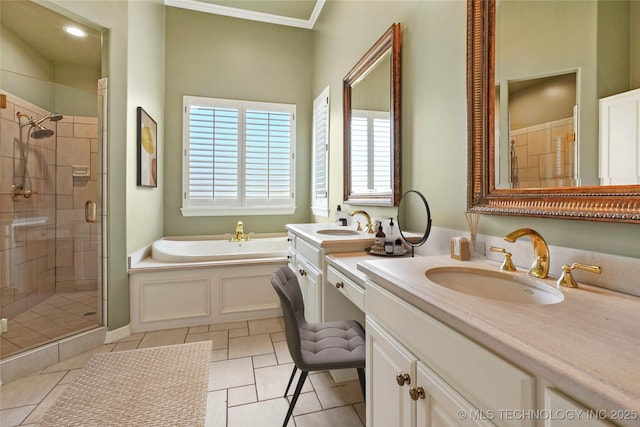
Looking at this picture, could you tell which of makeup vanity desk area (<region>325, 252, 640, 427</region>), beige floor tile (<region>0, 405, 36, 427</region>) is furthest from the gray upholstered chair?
beige floor tile (<region>0, 405, 36, 427</region>)

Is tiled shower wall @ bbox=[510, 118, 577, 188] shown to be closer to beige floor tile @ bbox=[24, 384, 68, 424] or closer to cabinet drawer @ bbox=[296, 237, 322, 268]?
cabinet drawer @ bbox=[296, 237, 322, 268]

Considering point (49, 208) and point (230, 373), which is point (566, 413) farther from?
point (49, 208)

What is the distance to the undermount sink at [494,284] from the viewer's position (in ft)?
3.00

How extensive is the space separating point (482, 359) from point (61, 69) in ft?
14.5

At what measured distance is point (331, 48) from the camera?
325cm

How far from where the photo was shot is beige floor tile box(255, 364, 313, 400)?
1.77 m

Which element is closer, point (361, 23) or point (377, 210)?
point (377, 210)

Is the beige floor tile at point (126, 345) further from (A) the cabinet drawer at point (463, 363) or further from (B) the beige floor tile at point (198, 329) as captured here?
(A) the cabinet drawer at point (463, 363)

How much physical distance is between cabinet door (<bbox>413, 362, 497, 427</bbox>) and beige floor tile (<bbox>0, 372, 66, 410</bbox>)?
7.04 feet

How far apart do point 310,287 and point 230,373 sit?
0.78 m

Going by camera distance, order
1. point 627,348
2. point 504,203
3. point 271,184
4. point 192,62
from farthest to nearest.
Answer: point 271,184
point 192,62
point 504,203
point 627,348

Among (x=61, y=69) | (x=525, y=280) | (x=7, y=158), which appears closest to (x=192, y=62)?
(x=61, y=69)


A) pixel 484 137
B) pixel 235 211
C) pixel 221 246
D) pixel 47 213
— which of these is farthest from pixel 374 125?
pixel 47 213

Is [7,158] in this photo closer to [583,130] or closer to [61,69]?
[61,69]
